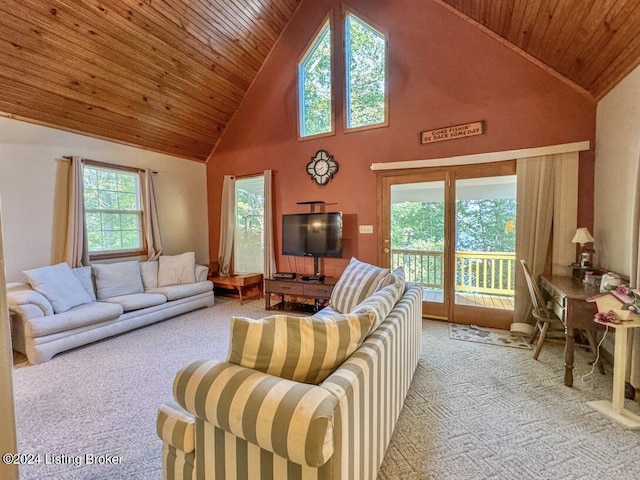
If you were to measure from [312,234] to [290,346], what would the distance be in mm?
3154

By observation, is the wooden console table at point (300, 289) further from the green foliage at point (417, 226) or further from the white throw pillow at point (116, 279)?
the white throw pillow at point (116, 279)

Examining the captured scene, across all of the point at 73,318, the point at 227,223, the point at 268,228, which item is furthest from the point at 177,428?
the point at 227,223

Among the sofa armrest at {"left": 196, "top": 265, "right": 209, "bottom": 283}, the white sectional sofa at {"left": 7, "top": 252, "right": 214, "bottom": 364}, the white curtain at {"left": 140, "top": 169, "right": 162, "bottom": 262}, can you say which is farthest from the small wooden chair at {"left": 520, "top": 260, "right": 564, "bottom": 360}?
the white curtain at {"left": 140, "top": 169, "right": 162, "bottom": 262}

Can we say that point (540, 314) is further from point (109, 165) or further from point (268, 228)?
point (109, 165)

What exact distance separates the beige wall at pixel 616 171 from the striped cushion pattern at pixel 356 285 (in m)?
2.02

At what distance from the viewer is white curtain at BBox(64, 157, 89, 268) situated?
3754 mm

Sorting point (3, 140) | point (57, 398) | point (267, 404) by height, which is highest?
point (3, 140)

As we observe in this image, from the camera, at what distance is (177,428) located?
1.22 m

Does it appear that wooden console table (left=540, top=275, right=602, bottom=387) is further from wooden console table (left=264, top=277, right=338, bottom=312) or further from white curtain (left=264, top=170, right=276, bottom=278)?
white curtain (left=264, top=170, right=276, bottom=278)

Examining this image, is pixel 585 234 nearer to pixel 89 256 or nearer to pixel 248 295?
pixel 248 295

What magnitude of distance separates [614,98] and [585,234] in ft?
4.09

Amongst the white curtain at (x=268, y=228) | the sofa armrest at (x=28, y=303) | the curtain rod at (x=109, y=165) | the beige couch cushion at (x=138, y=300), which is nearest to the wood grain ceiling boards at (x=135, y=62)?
the curtain rod at (x=109, y=165)

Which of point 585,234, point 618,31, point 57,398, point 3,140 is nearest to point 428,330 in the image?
point 585,234

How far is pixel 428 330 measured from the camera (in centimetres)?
351
